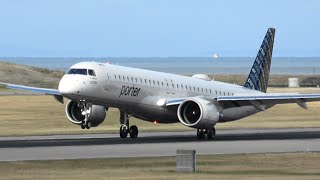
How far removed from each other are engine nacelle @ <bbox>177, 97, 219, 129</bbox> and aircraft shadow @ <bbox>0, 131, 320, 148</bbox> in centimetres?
92

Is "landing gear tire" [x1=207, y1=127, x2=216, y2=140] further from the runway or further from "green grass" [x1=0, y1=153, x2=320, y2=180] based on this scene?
"green grass" [x1=0, y1=153, x2=320, y2=180]

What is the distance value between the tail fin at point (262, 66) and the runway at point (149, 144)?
3.98 metres

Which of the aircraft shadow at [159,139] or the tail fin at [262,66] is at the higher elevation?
the tail fin at [262,66]

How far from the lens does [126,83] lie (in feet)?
172

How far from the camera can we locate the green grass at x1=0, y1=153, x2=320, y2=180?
3219 cm

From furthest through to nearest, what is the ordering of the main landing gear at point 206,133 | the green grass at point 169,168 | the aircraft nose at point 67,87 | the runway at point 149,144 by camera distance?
the main landing gear at point 206,133, the aircraft nose at point 67,87, the runway at point 149,144, the green grass at point 169,168

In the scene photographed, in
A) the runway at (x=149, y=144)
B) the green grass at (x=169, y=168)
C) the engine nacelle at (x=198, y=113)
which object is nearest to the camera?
the green grass at (x=169, y=168)

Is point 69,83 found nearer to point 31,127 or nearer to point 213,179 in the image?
point 31,127

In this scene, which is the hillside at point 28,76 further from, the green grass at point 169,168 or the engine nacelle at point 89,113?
the green grass at point 169,168

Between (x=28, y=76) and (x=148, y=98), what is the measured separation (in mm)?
86788

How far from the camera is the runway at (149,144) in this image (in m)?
41.6

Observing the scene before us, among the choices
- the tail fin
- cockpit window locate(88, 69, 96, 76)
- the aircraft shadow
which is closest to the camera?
the aircraft shadow

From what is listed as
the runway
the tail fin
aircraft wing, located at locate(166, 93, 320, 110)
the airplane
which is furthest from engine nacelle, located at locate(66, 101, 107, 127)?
the tail fin

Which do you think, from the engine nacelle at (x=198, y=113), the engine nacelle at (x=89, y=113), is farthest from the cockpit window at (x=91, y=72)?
the engine nacelle at (x=198, y=113)
